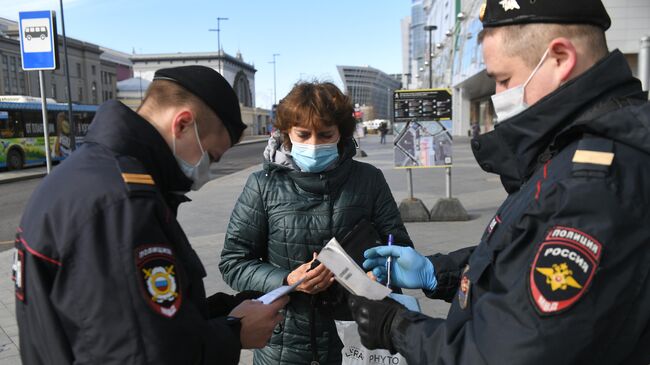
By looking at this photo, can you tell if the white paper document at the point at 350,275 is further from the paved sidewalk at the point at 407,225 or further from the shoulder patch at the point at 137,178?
the paved sidewalk at the point at 407,225

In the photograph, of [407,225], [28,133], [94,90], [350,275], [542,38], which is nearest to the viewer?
[542,38]

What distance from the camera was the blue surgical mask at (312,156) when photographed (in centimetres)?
251

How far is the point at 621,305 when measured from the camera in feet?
3.48

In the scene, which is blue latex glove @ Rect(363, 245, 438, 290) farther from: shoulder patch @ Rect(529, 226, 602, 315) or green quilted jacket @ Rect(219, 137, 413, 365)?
shoulder patch @ Rect(529, 226, 602, 315)

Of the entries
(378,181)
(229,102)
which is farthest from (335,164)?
(229,102)

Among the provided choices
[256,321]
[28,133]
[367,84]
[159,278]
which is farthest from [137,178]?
[367,84]

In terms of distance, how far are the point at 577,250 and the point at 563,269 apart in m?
0.05

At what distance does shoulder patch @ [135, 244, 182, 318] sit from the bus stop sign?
18.0 ft

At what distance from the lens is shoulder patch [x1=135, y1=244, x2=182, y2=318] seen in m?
1.15

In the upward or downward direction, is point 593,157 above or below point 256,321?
above

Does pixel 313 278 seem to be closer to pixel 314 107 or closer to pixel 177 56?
pixel 314 107

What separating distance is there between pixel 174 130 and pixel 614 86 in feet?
3.89

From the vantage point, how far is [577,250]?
104cm

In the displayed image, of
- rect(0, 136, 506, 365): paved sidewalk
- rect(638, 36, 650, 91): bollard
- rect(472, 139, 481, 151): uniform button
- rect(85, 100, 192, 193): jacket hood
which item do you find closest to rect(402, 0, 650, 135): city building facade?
rect(0, 136, 506, 365): paved sidewalk
